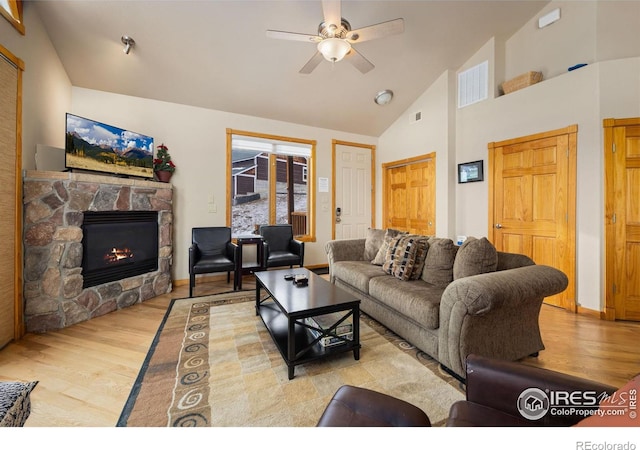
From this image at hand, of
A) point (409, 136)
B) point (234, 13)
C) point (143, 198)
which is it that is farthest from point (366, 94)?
point (143, 198)

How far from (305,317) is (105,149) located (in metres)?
2.93

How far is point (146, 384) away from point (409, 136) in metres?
4.86

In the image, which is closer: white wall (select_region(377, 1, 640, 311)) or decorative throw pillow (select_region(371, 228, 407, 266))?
white wall (select_region(377, 1, 640, 311))

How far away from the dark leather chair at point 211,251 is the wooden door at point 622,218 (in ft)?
13.9

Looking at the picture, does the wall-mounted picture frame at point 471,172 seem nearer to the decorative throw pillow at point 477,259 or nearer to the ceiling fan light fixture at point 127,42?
the decorative throw pillow at point 477,259

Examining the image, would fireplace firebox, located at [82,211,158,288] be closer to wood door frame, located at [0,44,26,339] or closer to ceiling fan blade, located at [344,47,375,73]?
wood door frame, located at [0,44,26,339]

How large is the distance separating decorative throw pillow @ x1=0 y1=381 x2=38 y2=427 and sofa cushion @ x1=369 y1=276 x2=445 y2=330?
199cm

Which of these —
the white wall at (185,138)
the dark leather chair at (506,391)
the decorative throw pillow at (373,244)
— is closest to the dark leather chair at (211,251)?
the white wall at (185,138)

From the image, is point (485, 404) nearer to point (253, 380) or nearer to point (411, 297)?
point (411, 297)

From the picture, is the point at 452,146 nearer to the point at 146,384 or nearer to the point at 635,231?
the point at 635,231

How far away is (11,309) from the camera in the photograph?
221cm

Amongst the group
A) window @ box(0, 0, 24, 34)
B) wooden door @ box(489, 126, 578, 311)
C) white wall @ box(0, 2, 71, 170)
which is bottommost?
wooden door @ box(489, 126, 578, 311)

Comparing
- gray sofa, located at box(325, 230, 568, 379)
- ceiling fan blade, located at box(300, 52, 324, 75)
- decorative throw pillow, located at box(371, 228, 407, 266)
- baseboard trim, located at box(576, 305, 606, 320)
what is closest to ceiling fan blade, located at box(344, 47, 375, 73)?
ceiling fan blade, located at box(300, 52, 324, 75)

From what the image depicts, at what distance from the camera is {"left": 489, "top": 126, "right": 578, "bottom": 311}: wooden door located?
2979mm
